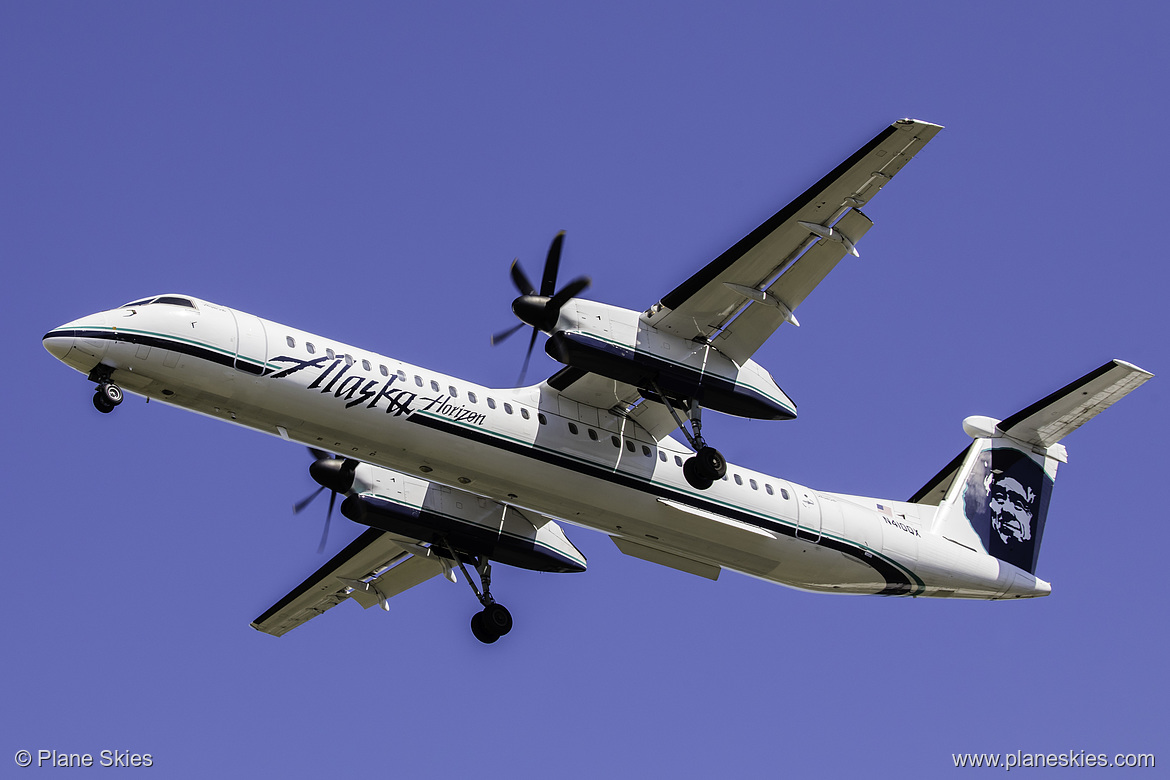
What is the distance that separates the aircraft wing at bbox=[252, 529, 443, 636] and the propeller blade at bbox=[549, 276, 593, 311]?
6855 mm

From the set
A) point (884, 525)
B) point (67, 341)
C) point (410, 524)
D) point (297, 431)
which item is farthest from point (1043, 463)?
point (67, 341)

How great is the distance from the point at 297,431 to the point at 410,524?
389 centimetres

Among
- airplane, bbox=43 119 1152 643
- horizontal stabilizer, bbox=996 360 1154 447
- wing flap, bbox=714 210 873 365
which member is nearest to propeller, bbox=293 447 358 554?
airplane, bbox=43 119 1152 643

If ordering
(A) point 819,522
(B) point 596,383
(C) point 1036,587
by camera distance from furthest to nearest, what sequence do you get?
(C) point 1036,587 < (A) point 819,522 < (B) point 596,383

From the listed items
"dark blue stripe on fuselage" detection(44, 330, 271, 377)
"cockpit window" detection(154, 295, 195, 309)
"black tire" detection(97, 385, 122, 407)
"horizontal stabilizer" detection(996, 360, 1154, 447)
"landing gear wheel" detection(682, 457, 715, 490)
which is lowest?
"black tire" detection(97, 385, 122, 407)

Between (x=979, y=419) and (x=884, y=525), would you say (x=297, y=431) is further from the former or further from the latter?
(x=979, y=419)

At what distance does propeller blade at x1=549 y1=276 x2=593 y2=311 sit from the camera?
17.4m

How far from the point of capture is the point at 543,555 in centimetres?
2122

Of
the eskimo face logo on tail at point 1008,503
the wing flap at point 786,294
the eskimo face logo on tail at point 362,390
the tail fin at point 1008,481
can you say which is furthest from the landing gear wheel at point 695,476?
the eskimo face logo on tail at point 1008,503

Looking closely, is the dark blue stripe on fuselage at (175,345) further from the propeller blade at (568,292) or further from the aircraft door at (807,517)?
the aircraft door at (807,517)

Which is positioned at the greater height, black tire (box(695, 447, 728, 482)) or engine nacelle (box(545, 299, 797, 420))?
engine nacelle (box(545, 299, 797, 420))

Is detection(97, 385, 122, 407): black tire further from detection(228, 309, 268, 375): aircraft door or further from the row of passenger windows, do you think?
the row of passenger windows

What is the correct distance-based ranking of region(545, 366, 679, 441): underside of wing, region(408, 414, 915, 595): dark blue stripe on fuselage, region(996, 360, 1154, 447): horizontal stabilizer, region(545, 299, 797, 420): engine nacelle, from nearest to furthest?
region(545, 299, 797, 420): engine nacelle < region(408, 414, 915, 595): dark blue stripe on fuselage < region(545, 366, 679, 441): underside of wing < region(996, 360, 1154, 447): horizontal stabilizer

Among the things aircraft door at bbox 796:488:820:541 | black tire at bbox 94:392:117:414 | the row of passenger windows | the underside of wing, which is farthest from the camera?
aircraft door at bbox 796:488:820:541
